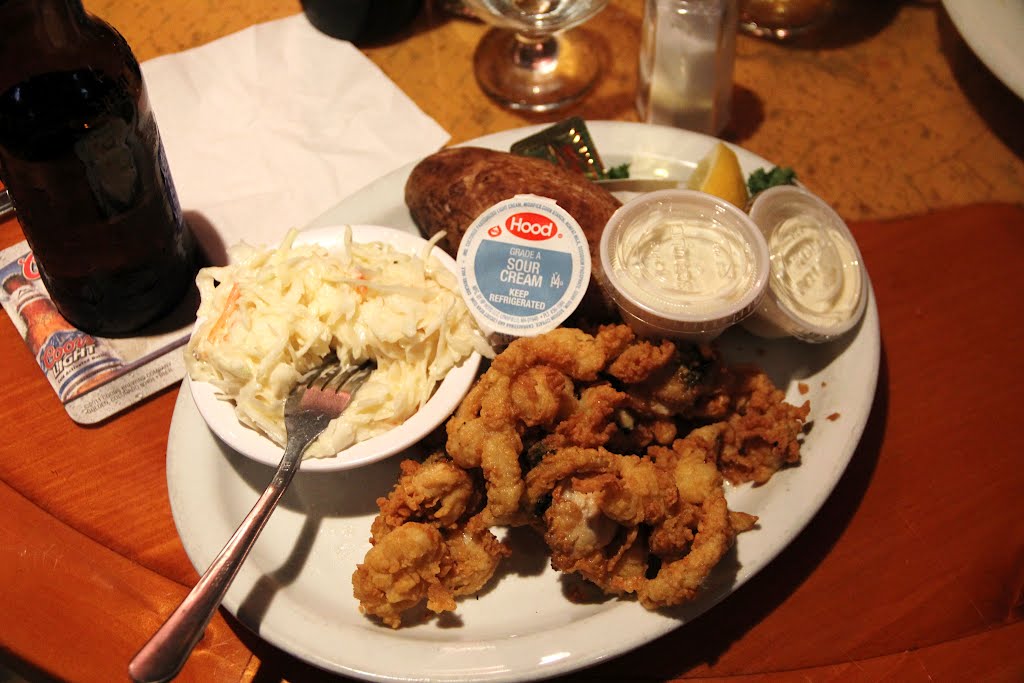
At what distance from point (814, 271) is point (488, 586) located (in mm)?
952

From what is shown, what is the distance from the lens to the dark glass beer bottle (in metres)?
1.40

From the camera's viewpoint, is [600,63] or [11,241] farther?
[600,63]

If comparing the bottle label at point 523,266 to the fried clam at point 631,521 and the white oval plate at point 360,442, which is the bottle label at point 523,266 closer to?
the white oval plate at point 360,442

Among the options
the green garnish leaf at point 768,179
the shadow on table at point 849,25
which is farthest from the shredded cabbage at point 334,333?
the shadow on table at point 849,25

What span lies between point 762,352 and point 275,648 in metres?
1.19

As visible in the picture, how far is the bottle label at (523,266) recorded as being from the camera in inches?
63.1

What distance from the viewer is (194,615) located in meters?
1.20

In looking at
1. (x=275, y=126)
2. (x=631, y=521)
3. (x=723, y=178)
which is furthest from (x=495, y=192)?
(x=275, y=126)

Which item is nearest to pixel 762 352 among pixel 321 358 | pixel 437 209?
pixel 437 209

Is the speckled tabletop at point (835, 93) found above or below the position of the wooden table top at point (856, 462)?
above

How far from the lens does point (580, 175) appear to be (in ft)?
6.07

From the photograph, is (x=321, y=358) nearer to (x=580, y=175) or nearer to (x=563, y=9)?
(x=580, y=175)

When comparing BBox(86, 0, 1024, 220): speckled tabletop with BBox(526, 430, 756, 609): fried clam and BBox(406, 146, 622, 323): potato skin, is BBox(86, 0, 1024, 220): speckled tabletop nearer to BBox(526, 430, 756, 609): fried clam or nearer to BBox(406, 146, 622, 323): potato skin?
BBox(406, 146, 622, 323): potato skin

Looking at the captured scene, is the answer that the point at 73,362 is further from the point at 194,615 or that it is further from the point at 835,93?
the point at 835,93
